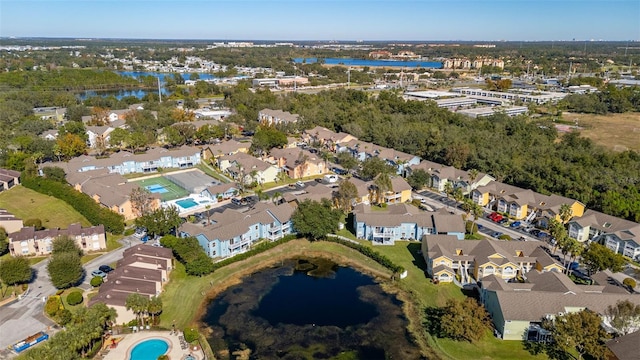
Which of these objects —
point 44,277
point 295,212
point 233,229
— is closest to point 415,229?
point 295,212

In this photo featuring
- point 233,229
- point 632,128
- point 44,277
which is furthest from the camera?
point 632,128

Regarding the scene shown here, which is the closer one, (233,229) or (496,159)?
(233,229)

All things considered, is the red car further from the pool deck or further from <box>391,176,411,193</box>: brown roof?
the pool deck

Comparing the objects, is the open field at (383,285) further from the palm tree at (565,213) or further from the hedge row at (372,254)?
the palm tree at (565,213)

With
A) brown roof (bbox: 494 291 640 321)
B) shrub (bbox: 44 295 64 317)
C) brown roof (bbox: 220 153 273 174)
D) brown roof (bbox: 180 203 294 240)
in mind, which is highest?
brown roof (bbox: 220 153 273 174)

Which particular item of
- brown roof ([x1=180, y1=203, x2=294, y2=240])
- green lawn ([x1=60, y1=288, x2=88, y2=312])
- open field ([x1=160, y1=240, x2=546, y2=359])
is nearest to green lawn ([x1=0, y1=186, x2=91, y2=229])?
green lawn ([x1=60, y1=288, x2=88, y2=312])

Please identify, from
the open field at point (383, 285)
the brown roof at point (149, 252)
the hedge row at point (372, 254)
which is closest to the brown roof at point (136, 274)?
the open field at point (383, 285)

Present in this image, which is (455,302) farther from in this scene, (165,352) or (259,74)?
(259,74)
